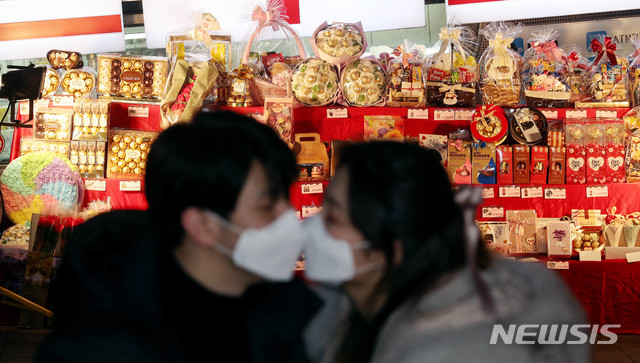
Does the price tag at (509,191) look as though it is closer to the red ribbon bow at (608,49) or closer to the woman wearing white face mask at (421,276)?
the red ribbon bow at (608,49)

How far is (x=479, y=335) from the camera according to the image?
4.22 ft

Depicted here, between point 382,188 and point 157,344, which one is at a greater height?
point 382,188

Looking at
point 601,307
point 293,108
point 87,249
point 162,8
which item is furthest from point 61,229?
point 601,307

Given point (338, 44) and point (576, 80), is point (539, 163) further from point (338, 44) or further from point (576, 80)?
point (338, 44)

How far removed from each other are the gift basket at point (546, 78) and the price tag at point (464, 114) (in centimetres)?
45

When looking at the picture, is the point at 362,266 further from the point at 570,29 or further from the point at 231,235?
the point at 570,29

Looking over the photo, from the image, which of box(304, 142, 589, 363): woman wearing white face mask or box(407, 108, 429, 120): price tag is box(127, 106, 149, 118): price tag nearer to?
box(407, 108, 429, 120): price tag

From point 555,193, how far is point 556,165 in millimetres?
211

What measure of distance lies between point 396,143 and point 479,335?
52cm

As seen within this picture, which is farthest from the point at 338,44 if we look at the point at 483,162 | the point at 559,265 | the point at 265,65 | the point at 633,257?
the point at 633,257

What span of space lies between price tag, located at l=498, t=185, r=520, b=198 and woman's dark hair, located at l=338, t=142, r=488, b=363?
9.69 feet

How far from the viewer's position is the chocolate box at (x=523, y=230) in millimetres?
4266

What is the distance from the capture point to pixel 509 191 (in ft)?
13.9

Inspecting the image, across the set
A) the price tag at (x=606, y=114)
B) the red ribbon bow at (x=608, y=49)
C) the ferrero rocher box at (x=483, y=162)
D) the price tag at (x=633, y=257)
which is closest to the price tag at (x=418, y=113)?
the ferrero rocher box at (x=483, y=162)
